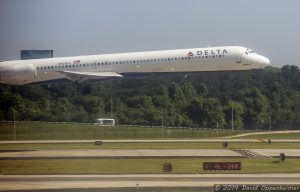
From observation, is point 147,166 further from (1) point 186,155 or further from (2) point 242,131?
(2) point 242,131

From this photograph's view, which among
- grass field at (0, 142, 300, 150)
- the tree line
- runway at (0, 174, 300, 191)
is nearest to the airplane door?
grass field at (0, 142, 300, 150)

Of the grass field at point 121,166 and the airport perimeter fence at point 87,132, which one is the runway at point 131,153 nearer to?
the grass field at point 121,166

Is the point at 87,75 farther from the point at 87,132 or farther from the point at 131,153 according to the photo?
the point at 131,153

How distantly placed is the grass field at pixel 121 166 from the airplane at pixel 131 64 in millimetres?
22001

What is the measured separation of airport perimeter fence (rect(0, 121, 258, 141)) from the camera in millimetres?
85669

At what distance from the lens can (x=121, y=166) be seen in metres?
52.6

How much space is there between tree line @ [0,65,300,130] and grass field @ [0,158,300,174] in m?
32.6

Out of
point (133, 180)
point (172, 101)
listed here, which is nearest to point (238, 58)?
point (133, 180)

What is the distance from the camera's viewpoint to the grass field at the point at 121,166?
162 feet

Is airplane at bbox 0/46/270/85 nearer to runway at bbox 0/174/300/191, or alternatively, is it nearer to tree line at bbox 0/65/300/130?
tree line at bbox 0/65/300/130

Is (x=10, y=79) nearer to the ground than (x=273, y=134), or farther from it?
farther from it

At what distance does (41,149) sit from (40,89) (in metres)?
28.0

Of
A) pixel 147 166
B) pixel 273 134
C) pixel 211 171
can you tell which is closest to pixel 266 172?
pixel 211 171

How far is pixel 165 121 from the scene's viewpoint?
107 m
